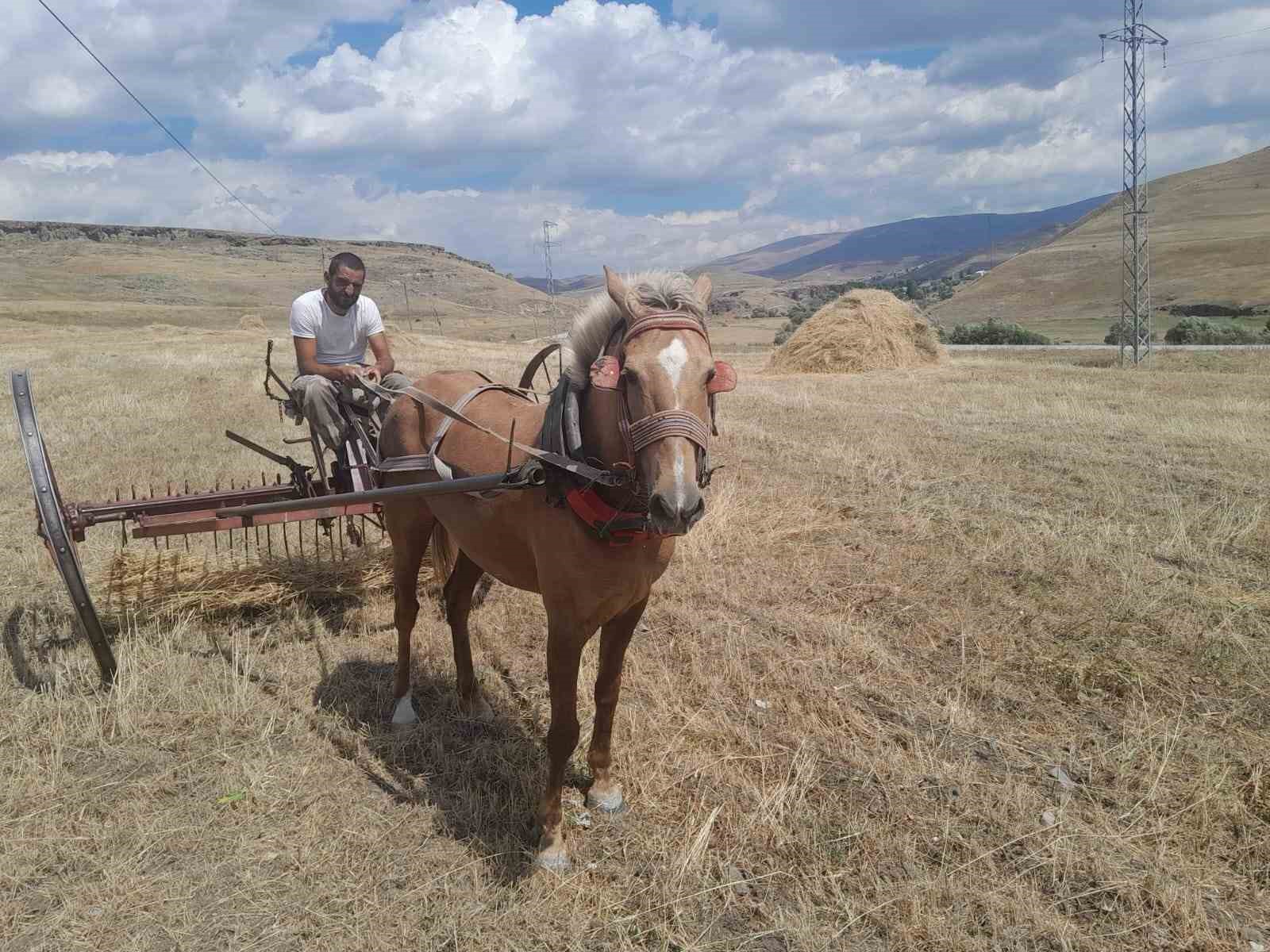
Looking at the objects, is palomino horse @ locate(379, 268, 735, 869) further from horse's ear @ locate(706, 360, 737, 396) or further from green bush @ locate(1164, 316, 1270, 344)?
green bush @ locate(1164, 316, 1270, 344)

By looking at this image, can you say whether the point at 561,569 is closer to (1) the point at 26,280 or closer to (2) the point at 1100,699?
(2) the point at 1100,699

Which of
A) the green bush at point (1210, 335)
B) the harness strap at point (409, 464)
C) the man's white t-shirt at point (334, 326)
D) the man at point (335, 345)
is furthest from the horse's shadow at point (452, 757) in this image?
the green bush at point (1210, 335)

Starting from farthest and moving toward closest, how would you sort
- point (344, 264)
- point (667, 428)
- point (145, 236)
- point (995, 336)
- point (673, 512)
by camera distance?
point (145, 236)
point (995, 336)
point (344, 264)
point (667, 428)
point (673, 512)

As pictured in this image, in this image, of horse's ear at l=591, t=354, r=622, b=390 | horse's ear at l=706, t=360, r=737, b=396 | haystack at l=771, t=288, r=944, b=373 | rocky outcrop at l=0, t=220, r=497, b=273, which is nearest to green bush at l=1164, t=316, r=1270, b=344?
haystack at l=771, t=288, r=944, b=373

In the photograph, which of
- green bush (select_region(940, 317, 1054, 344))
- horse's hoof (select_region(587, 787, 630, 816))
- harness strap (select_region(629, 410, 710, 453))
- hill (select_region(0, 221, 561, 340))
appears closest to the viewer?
harness strap (select_region(629, 410, 710, 453))

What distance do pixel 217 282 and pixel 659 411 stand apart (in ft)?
365

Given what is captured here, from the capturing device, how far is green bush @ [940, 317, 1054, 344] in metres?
32.6

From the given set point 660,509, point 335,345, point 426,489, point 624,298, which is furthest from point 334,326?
point 660,509

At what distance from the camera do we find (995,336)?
33.4 m

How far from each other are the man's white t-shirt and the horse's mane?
301 centimetres

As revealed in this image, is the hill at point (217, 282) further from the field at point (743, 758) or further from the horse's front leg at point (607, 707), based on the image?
the horse's front leg at point (607, 707)

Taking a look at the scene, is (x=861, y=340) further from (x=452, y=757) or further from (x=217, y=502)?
(x=452, y=757)

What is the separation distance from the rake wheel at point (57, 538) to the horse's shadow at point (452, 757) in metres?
1.17

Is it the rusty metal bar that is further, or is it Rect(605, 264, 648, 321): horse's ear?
the rusty metal bar
